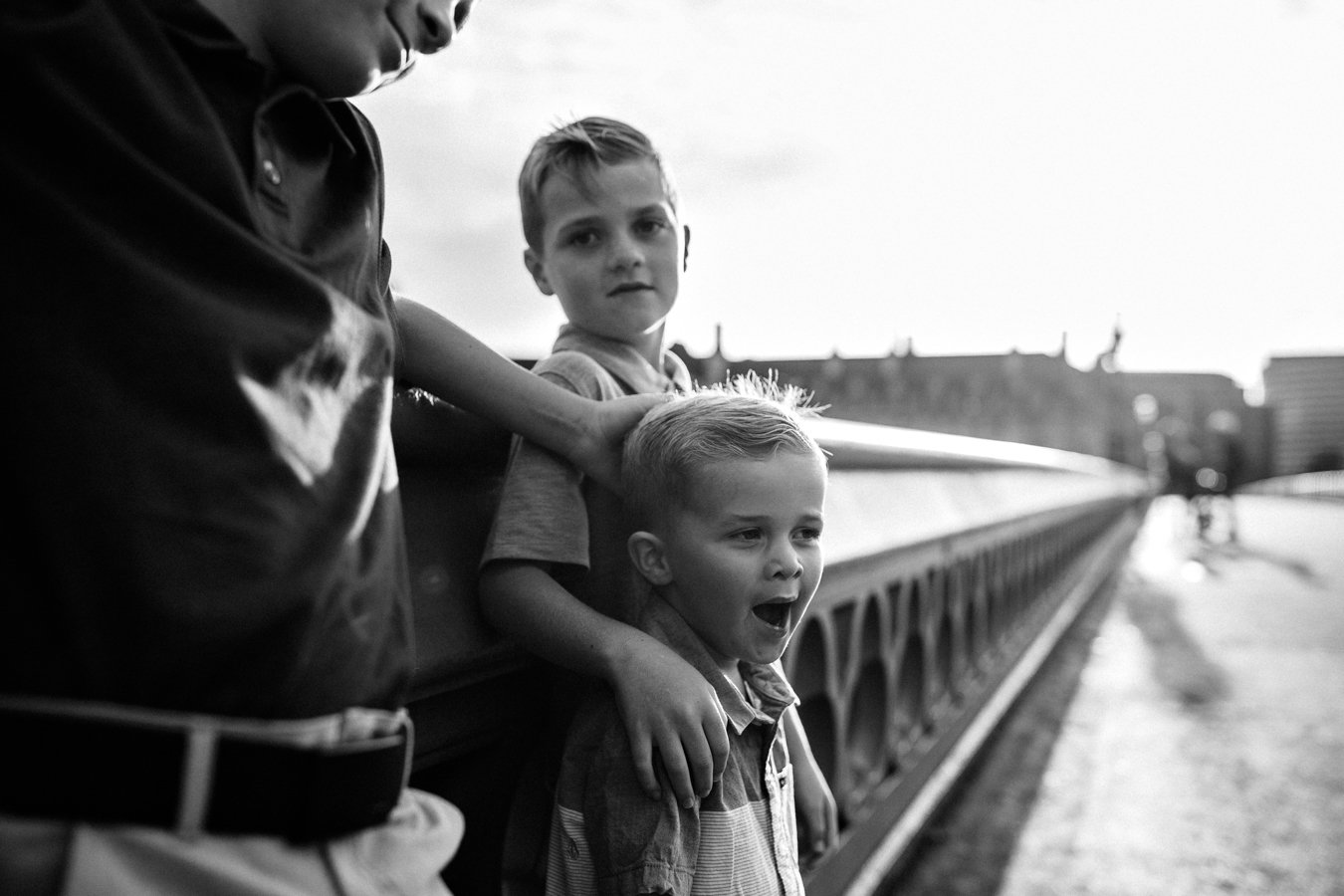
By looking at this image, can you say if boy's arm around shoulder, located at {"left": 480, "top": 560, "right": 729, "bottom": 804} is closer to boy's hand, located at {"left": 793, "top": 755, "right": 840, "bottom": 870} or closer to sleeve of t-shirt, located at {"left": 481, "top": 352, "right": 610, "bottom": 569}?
sleeve of t-shirt, located at {"left": 481, "top": 352, "right": 610, "bottom": 569}

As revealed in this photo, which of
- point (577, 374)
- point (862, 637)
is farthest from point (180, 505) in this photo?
point (862, 637)

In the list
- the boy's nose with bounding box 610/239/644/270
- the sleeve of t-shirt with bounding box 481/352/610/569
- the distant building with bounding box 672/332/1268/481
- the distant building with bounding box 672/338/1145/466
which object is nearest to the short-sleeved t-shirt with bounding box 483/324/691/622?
the sleeve of t-shirt with bounding box 481/352/610/569

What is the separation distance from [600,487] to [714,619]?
25cm

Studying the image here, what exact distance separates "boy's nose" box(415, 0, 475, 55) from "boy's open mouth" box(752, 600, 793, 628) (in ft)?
2.27

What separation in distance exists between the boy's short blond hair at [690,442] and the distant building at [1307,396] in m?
175

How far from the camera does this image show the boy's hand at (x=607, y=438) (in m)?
1.34

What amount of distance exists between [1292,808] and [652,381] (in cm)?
284

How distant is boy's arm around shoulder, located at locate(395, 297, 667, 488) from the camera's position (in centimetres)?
125

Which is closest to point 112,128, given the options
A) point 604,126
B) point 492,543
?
point 492,543

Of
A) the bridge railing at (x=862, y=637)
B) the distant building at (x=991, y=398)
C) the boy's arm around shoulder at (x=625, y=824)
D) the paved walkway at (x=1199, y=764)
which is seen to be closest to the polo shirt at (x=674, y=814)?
the boy's arm around shoulder at (x=625, y=824)

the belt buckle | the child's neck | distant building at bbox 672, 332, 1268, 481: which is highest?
distant building at bbox 672, 332, 1268, 481

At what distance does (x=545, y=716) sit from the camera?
1430mm

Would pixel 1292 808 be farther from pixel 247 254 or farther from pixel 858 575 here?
→ pixel 247 254

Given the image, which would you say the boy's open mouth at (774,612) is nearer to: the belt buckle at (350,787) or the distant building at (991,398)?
the belt buckle at (350,787)
